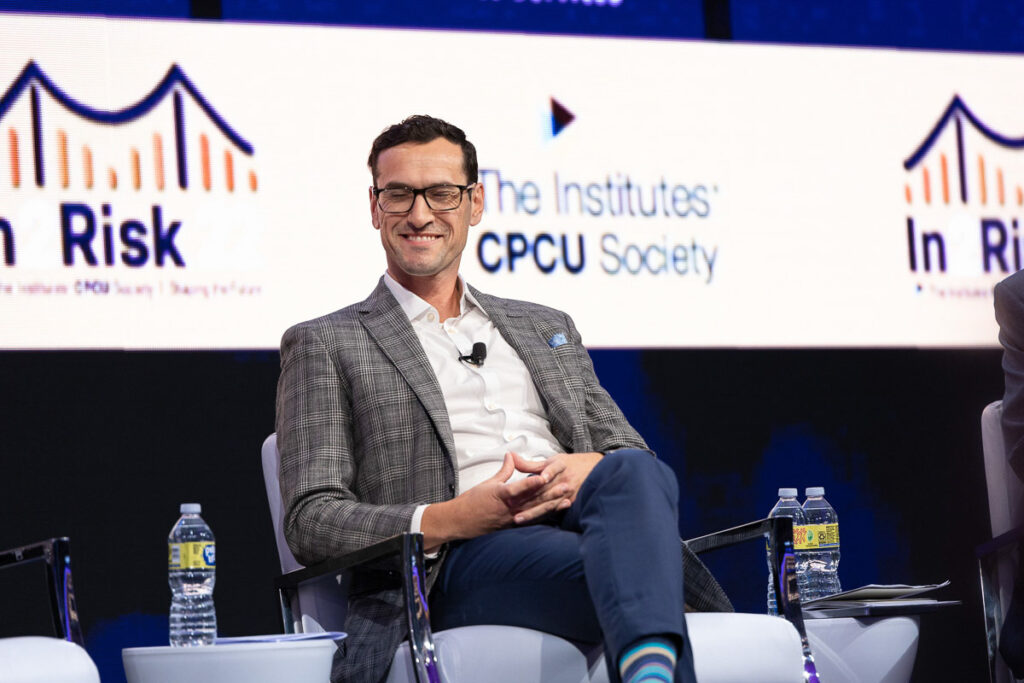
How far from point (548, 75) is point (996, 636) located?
2.15 metres

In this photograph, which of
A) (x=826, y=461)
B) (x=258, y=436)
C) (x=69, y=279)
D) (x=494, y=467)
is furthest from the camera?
(x=826, y=461)

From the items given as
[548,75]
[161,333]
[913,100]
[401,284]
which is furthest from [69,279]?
[913,100]

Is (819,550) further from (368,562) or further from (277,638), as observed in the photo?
(277,638)

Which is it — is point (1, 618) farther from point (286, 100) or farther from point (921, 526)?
point (921, 526)

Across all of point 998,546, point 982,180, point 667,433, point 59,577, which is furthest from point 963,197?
point 59,577

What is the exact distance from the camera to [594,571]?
213 cm

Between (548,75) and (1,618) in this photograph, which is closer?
(1,618)

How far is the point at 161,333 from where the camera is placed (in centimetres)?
384

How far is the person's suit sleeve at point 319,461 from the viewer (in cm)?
246

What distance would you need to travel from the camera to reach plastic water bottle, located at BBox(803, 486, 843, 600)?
12.1 ft

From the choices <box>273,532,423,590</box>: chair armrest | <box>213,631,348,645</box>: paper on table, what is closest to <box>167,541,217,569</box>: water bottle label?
<box>273,532,423,590</box>: chair armrest

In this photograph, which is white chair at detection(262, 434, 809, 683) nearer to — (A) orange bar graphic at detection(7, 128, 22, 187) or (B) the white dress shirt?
(B) the white dress shirt

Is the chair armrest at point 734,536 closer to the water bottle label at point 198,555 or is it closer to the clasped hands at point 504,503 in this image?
the clasped hands at point 504,503

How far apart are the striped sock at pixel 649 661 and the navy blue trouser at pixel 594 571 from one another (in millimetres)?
13
